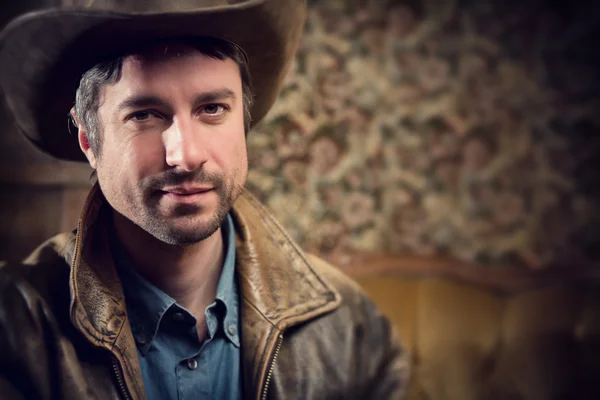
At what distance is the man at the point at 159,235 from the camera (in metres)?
0.71

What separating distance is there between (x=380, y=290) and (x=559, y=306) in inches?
19.2

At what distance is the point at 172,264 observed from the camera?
0.81 metres

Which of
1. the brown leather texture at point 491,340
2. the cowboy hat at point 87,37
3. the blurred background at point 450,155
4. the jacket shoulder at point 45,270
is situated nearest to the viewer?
the cowboy hat at point 87,37

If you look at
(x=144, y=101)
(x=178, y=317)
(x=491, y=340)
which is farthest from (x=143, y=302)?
(x=491, y=340)

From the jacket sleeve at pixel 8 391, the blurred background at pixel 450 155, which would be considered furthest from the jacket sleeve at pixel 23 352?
the blurred background at pixel 450 155

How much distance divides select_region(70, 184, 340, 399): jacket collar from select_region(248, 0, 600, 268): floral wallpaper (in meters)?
0.85

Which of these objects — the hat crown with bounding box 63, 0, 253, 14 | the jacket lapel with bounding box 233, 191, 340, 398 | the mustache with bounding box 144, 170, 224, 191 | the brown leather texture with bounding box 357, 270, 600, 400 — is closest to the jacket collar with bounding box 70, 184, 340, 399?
the jacket lapel with bounding box 233, 191, 340, 398

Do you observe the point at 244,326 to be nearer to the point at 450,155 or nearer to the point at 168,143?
the point at 168,143

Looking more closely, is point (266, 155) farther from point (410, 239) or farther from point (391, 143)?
point (410, 239)

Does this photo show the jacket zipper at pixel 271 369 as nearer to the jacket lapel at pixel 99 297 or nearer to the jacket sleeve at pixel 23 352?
the jacket lapel at pixel 99 297

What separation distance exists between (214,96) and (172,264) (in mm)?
223

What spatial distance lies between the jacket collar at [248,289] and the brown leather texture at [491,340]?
0.80 m

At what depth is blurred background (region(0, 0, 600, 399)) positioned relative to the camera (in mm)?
1770

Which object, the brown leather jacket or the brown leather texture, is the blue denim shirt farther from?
the brown leather texture
